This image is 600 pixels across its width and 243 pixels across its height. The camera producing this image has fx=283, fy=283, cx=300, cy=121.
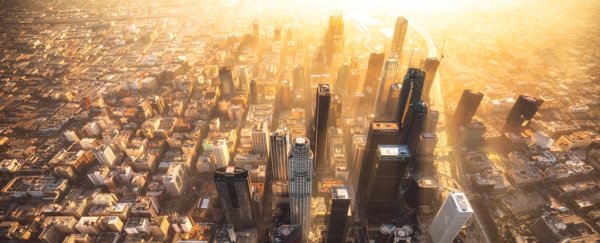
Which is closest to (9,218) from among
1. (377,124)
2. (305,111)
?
(305,111)

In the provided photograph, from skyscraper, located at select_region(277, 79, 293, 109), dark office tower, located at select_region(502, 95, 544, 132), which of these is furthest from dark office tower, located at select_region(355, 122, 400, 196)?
dark office tower, located at select_region(502, 95, 544, 132)

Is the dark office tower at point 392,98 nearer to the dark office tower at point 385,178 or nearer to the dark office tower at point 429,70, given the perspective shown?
the dark office tower at point 429,70

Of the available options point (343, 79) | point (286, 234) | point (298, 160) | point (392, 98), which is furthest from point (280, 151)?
point (343, 79)

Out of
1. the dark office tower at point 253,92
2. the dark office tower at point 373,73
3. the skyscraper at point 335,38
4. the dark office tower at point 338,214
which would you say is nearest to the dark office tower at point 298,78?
the dark office tower at point 253,92

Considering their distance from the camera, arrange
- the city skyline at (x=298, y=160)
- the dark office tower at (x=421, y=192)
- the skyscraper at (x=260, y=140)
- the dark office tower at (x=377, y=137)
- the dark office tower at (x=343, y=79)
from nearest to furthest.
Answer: the city skyline at (x=298, y=160)
the dark office tower at (x=377, y=137)
the dark office tower at (x=421, y=192)
the skyscraper at (x=260, y=140)
the dark office tower at (x=343, y=79)

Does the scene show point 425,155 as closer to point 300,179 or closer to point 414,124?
point 414,124

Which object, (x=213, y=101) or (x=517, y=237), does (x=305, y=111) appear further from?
(x=517, y=237)
